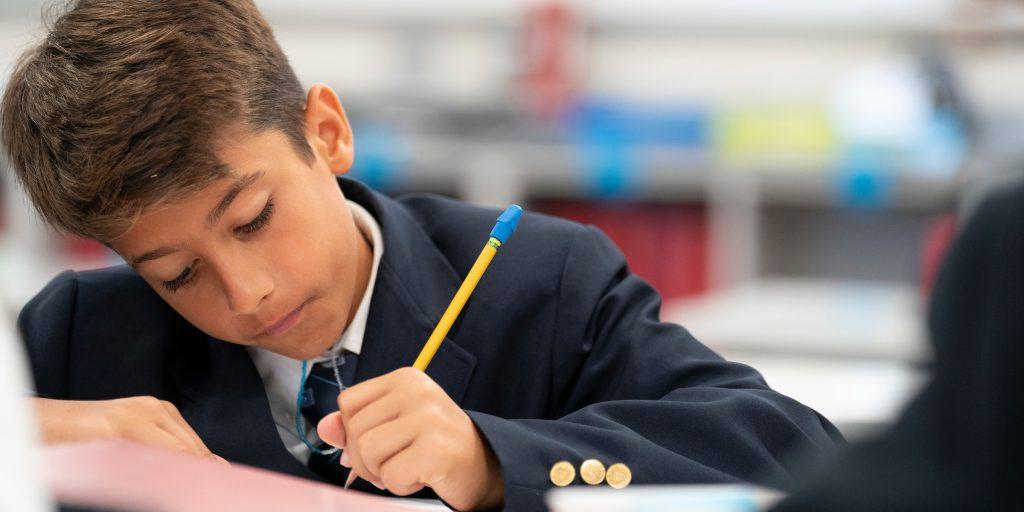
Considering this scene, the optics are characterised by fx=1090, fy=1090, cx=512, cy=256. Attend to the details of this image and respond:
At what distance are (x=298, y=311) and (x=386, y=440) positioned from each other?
28cm

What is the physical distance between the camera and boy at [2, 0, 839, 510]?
32.9 inches

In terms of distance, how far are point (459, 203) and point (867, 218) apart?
9.23ft

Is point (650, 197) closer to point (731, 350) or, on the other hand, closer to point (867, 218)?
point (867, 218)

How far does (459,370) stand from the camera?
1053 mm

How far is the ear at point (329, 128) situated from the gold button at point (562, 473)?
17.2 inches

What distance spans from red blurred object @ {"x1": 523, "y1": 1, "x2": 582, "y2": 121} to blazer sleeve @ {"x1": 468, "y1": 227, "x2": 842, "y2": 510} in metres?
2.57

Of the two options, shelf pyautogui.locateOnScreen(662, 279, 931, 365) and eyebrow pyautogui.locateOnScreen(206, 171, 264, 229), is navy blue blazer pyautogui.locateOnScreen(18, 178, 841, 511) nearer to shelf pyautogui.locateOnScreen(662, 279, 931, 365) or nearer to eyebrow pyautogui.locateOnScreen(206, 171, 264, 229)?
eyebrow pyautogui.locateOnScreen(206, 171, 264, 229)

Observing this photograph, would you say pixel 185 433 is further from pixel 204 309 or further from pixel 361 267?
pixel 361 267

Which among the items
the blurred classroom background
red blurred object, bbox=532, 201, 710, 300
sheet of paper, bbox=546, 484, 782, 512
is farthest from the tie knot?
red blurred object, bbox=532, 201, 710, 300

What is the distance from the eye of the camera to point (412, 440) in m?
0.77

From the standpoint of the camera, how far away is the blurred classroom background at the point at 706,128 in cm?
323

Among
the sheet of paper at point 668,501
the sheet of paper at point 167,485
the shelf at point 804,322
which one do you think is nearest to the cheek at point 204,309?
the sheet of paper at point 167,485

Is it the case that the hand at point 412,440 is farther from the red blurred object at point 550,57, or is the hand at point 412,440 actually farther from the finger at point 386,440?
the red blurred object at point 550,57

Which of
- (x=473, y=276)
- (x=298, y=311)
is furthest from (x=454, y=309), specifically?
(x=298, y=311)
